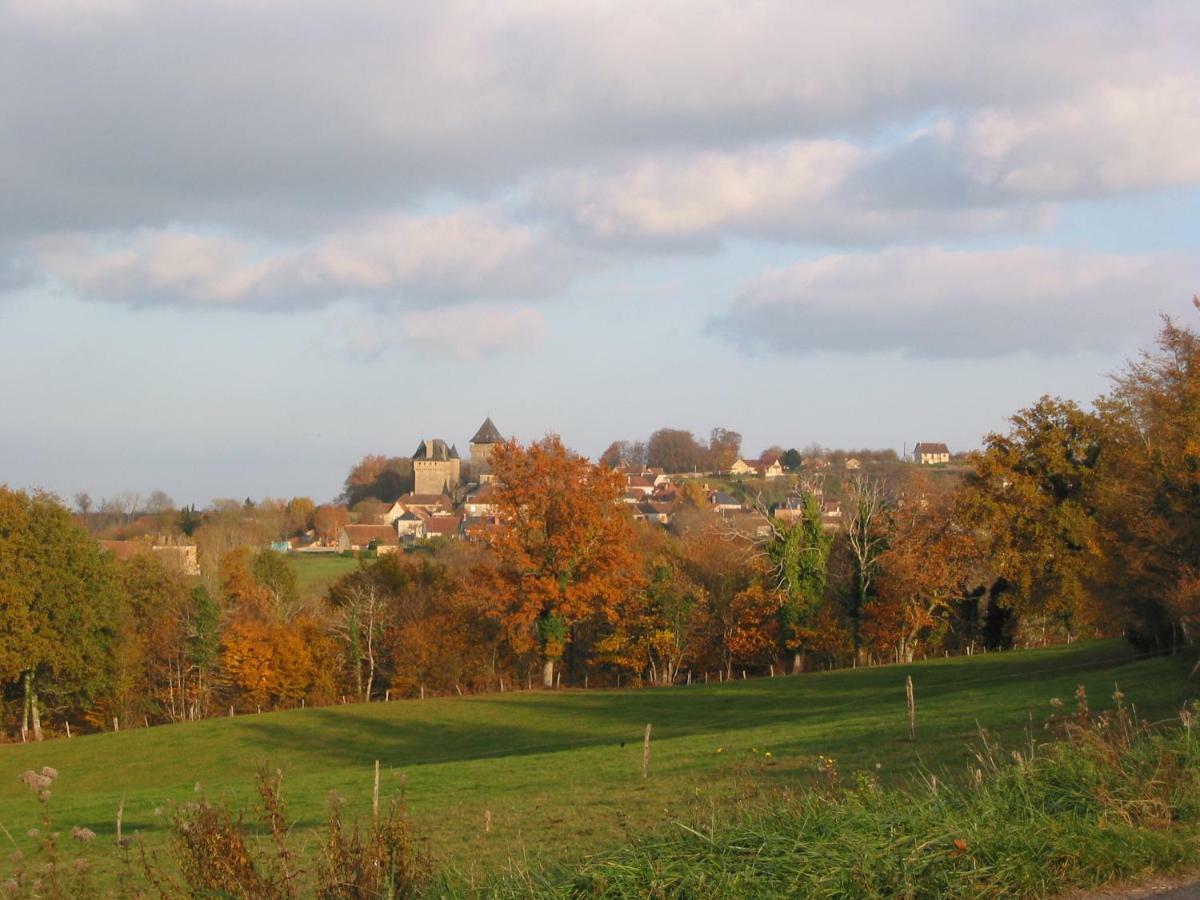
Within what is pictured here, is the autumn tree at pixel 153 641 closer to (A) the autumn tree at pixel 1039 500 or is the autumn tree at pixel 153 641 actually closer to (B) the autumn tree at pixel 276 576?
(B) the autumn tree at pixel 276 576

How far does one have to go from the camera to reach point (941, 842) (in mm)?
6047

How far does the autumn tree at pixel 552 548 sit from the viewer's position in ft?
177

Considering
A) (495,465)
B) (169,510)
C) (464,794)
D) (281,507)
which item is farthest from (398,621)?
(281,507)

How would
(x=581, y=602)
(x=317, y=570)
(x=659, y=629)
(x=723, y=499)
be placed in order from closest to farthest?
1. (x=581, y=602)
2. (x=659, y=629)
3. (x=317, y=570)
4. (x=723, y=499)

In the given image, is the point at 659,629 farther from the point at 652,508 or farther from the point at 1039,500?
the point at 652,508

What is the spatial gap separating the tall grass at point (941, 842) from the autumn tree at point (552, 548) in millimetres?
46905

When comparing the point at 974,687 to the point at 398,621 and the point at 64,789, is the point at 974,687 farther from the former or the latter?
the point at 398,621

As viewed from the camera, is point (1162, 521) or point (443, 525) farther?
→ point (443, 525)

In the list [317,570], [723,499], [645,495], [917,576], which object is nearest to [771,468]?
[645,495]

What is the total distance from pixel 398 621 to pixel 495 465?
9966 mm

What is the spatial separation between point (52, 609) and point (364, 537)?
3165 inches

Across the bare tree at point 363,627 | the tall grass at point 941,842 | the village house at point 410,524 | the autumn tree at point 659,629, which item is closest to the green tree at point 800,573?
the autumn tree at point 659,629

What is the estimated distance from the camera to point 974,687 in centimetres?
3334

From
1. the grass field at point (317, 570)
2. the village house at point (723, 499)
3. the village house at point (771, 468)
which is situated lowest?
the grass field at point (317, 570)
